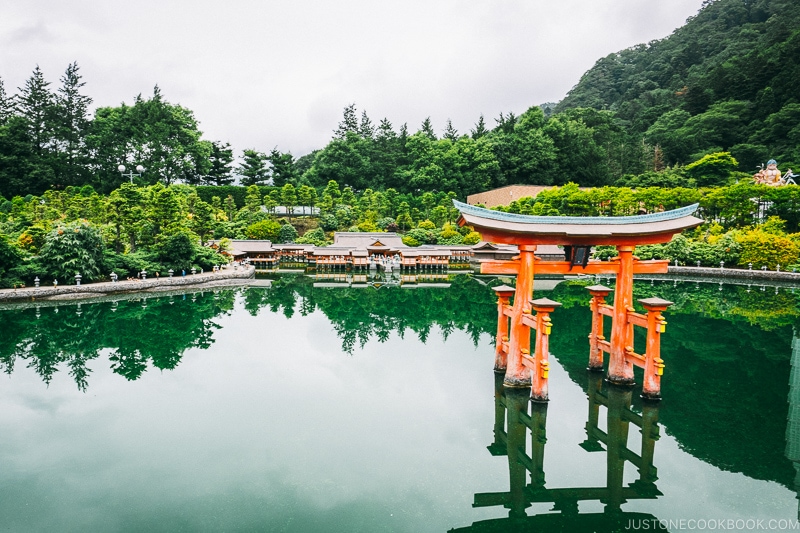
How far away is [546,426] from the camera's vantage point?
7367mm

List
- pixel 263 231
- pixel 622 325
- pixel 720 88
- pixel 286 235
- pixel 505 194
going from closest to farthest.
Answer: pixel 622 325 < pixel 263 231 < pixel 286 235 < pixel 505 194 < pixel 720 88

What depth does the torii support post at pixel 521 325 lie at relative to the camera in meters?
7.73

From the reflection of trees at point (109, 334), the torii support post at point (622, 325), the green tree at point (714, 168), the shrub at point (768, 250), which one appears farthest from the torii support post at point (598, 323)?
the green tree at point (714, 168)

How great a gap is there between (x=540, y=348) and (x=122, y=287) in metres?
16.3

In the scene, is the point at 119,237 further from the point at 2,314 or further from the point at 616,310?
the point at 616,310

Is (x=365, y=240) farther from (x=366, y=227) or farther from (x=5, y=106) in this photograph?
(x=5, y=106)

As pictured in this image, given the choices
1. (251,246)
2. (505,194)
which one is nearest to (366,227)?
(251,246)

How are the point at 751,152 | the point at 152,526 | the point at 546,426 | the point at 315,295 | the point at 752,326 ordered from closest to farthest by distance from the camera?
the point at 152,526 → the point at 546,426 → the point at 752,326 → the point at 315,295 → the point at 751,152

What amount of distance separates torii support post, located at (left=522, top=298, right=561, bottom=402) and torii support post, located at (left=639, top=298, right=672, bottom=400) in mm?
1535

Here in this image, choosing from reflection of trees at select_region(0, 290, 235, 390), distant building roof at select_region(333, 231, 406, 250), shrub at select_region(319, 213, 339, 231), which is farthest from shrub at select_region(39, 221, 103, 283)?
shrub at select_region(319, 213, 339, 231)

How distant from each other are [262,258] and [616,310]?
2509 cm

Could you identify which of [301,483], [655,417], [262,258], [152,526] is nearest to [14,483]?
[152,526]

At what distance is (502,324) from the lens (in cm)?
895

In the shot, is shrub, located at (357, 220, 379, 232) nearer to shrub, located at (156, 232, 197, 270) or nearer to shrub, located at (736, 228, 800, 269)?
shrub, located at (156, 232, 197, 270)
